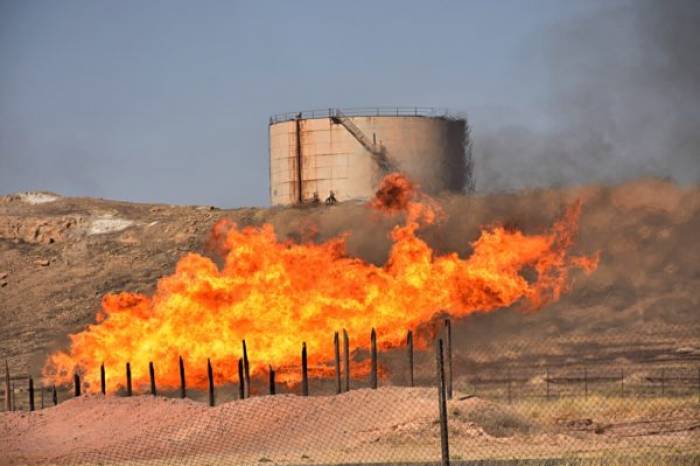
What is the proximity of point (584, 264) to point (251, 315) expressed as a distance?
27.8 m

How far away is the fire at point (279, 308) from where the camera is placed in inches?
2136

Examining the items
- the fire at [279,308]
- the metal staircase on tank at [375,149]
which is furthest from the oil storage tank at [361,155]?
the fire at [279,308]

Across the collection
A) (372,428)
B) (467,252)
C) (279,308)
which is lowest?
(372,428)

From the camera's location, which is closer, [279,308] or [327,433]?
[327,433]

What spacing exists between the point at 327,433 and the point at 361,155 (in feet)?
184

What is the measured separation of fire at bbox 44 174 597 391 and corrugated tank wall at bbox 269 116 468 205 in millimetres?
30789

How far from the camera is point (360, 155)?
94.2 meters

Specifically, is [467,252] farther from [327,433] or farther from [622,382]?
[327,433]

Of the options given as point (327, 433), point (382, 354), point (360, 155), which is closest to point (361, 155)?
point (360, 155)

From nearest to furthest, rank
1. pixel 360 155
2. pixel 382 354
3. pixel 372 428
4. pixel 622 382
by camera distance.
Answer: pixel 372 428
pixel 622 382
pixel 382 354
pixel 360 155

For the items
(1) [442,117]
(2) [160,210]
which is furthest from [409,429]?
(2) [160,210]

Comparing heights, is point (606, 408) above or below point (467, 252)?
below

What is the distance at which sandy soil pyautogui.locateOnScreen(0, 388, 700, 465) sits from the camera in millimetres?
37031

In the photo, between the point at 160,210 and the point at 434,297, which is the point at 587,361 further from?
the point at 160,210
